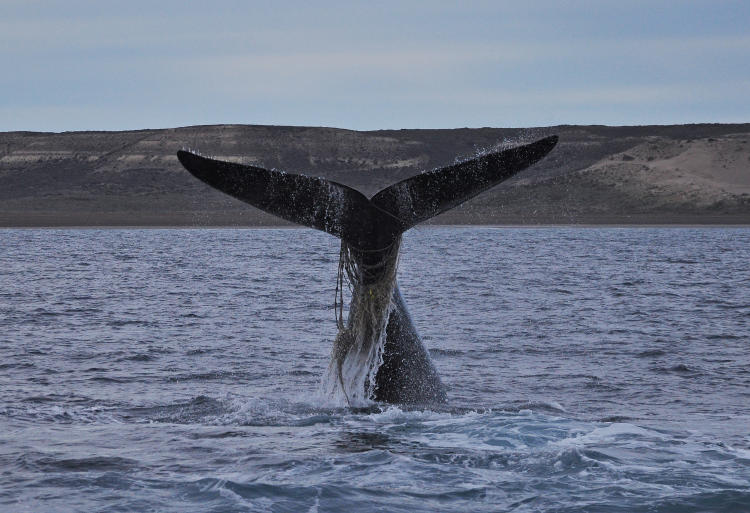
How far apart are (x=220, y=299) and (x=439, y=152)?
8670cm

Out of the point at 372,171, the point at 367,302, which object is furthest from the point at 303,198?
the point at 372,171

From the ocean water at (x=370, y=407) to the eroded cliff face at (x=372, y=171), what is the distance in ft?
123

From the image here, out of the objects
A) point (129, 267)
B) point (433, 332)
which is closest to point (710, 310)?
point (433, 332)

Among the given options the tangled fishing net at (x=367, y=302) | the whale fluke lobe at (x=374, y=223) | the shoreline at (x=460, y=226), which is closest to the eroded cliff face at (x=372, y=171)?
the shoreline at (x=460, y=226)

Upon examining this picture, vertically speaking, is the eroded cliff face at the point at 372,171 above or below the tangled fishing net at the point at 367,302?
above

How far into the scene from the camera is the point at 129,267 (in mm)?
35125

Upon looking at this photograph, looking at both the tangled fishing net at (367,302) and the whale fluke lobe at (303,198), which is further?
the tangled fishing net at (367,302)

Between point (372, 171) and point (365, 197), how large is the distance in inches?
3629

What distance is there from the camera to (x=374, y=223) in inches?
367

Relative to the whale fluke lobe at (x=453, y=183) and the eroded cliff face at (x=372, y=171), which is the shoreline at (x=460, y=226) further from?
the whale fluke lobe at (x=453, y=183)

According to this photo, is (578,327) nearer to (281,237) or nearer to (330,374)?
(330,374)

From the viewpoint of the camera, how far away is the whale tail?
28.3ft

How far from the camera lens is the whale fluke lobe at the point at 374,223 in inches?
343

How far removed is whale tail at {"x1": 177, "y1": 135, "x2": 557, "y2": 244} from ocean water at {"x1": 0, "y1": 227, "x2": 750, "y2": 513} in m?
1.79
